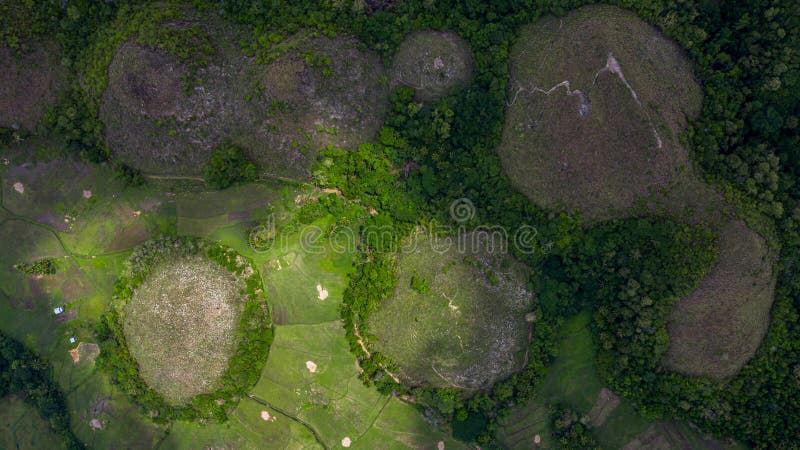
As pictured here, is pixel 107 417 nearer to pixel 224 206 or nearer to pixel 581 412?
pixel 224 206

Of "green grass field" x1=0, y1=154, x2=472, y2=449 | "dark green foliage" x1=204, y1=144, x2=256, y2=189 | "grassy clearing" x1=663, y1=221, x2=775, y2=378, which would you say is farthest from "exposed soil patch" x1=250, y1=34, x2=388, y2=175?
"grassy clearing" x1=663, y1=221, x2=775, y2=378

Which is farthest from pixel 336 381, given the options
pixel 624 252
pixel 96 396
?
pixel 624 252

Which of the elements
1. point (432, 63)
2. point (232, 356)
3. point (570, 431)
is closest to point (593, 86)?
point (432, 63)

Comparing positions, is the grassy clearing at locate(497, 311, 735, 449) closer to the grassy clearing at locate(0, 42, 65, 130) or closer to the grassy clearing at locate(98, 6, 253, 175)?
the grassy clearing at locate(98, 6, 253, 175)

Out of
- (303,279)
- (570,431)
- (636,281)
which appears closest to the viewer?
(636,281)

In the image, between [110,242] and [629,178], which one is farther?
[110,242]

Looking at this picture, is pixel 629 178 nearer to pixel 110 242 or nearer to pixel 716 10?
pixel 716 10
